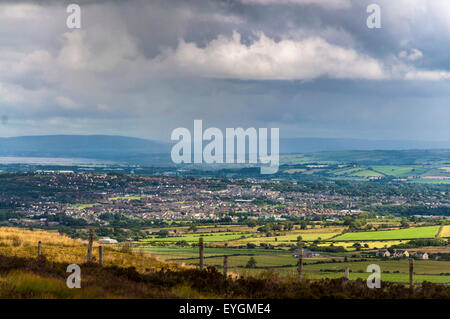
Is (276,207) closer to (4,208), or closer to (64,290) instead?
(4,208)

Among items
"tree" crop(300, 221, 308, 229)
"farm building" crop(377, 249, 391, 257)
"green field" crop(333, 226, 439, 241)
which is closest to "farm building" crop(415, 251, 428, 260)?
"farm building" crop(377, 249, 391, 257)

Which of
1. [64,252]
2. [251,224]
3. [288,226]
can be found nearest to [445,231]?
[288,226]

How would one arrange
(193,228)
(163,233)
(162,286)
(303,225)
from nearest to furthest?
1. (162,286)
2. (163,233)
3. (193,228)
4. (303,225)

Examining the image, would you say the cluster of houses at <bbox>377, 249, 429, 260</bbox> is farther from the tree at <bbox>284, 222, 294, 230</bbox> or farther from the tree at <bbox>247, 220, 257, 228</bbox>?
the tree at <bbox>247, 220, 257, 228</bbox>

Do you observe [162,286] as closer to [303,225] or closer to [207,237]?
[207,237]

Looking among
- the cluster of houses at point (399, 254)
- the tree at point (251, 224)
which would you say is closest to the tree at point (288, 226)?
the tree at point (251, 224)

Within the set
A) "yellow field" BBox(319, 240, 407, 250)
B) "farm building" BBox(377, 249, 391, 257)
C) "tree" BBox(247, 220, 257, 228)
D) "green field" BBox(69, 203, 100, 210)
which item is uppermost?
"green field" BBox(69, 203, 100, 210)
